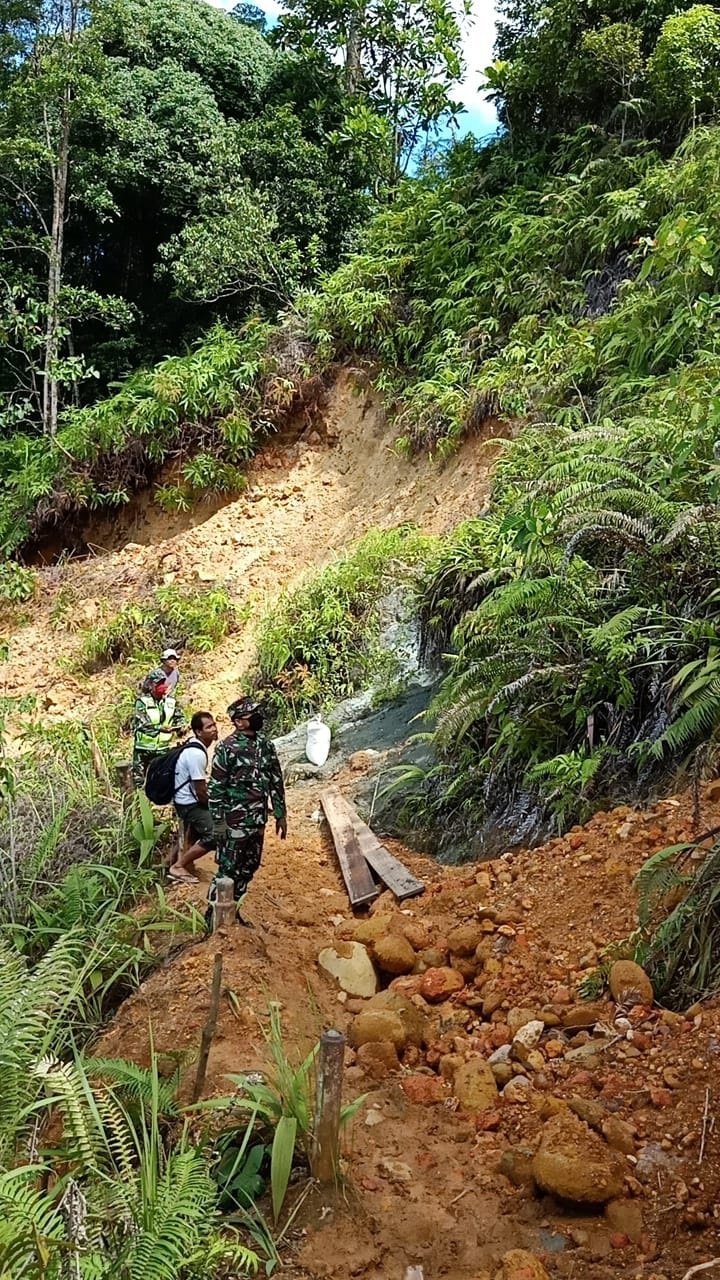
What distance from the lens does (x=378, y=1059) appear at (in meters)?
4.28

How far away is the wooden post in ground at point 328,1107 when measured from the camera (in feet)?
10.8

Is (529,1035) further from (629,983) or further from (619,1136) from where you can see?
(619,1136)

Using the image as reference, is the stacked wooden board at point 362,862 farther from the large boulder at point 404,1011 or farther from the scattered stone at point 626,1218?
the scattered stone at point 626,1218

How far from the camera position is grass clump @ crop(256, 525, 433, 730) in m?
9.73

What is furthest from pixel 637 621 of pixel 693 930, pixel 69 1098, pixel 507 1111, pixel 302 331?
pixel 302 331

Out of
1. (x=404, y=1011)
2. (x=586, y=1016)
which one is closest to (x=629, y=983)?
(x=586, y=1016)

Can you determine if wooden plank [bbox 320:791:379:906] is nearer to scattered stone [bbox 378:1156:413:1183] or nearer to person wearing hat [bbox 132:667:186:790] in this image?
person wearing hat [bbox 132:667:186:790]

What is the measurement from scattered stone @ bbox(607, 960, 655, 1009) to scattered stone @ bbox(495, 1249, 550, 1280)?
4.26 ft

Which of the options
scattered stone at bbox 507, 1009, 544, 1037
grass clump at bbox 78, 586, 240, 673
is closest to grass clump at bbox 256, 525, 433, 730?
grass clump at bbox 78, 586, 240, 673

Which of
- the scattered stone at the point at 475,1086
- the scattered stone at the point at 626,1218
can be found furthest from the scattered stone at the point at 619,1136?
the scattered stone at the point at 475,1086

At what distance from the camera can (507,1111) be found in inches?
151

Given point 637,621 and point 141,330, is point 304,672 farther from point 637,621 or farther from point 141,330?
point 141,330

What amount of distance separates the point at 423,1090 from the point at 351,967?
1084mm

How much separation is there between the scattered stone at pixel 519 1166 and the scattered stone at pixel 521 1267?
0.40 meters
